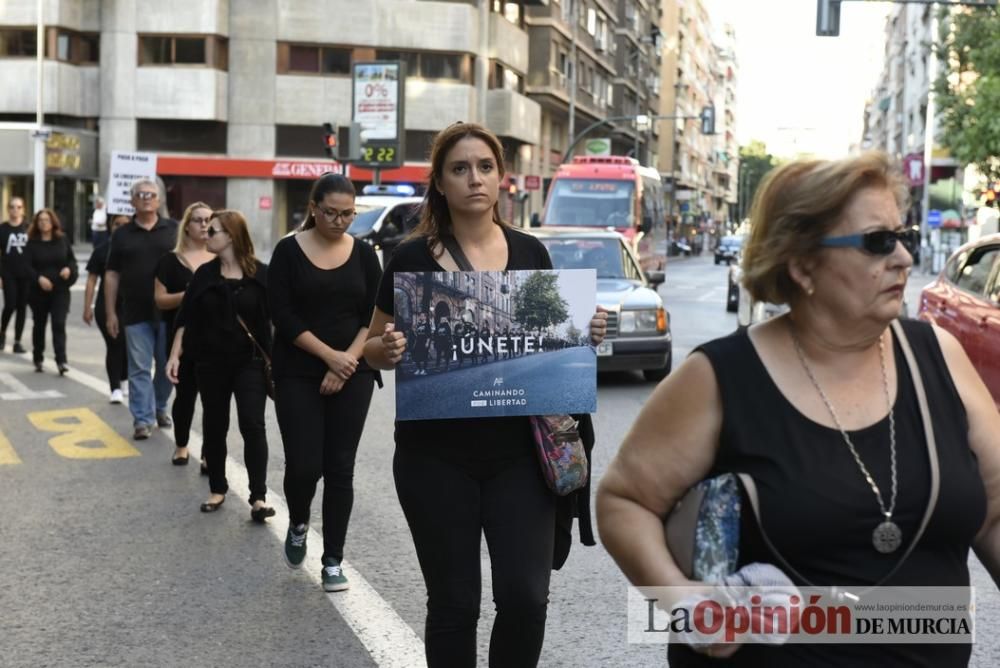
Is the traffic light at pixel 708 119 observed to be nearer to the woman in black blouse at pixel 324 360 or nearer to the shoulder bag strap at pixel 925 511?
the woman in black blouse at pixel 324 360

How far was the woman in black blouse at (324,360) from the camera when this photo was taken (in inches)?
233

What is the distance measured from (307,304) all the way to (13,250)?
→ 11565 millimetres

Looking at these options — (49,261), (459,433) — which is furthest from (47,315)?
(459,433)

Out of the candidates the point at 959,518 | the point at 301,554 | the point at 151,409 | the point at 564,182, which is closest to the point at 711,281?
the point at 564,182

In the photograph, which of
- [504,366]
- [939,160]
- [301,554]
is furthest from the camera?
[939,160]

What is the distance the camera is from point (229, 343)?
7469 mm

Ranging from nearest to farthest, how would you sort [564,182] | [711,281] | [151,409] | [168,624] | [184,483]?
[168,624] → [184,483] → [151,409] → [564,182] → [711,281]

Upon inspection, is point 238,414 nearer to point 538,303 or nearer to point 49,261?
point 538,303

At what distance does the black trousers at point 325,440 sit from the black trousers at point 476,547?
6.81ft

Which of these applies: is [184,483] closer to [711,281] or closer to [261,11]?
[711,281]

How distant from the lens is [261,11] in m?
50.7

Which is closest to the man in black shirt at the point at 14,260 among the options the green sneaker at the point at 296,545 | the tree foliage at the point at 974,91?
the green sneaker at the point at 296,545

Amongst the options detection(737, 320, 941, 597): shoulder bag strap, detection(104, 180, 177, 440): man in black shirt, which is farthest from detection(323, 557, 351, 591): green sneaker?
detection(104, 180, 177, 440): man in black shirt

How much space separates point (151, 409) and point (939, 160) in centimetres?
6036
